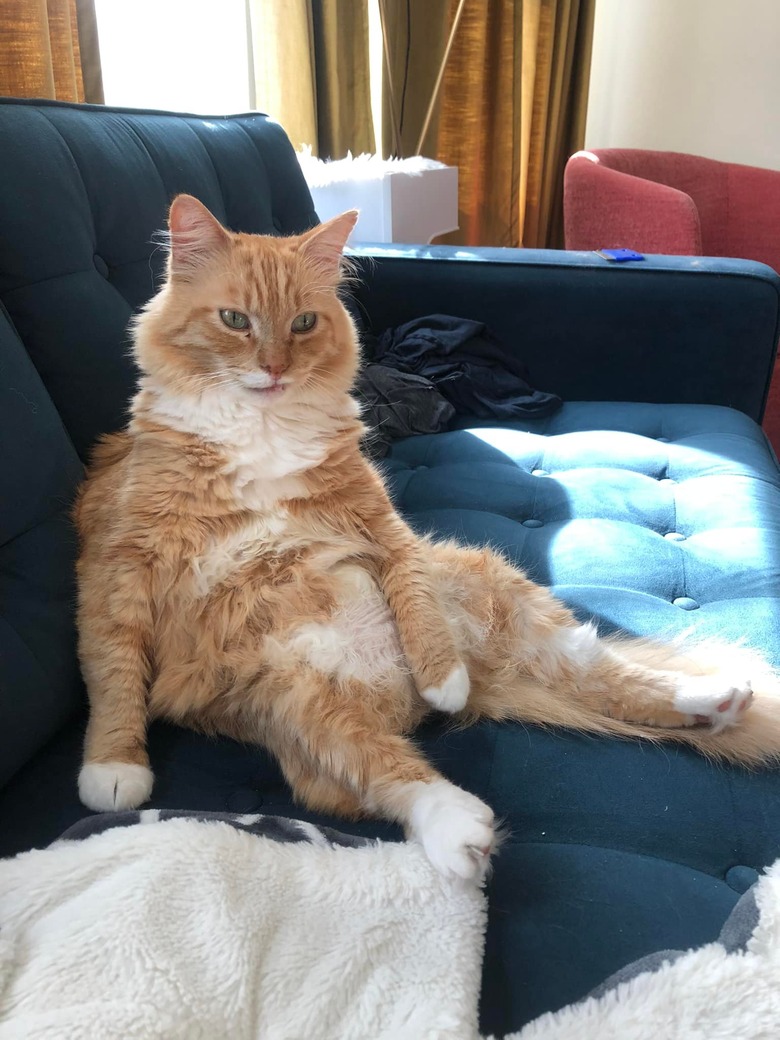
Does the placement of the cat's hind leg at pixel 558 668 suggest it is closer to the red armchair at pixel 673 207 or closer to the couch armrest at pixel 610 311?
the couch armrest at pixel 610 311

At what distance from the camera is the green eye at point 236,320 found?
48.5 inches

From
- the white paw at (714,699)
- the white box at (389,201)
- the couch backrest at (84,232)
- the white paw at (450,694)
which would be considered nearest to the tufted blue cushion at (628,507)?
the white paw at (714,699)

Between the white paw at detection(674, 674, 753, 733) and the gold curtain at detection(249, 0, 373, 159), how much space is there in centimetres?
249

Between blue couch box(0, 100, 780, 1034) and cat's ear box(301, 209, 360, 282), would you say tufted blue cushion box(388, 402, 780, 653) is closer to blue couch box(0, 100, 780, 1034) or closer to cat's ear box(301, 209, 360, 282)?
blue couch box(0, 100, 780, 1034)

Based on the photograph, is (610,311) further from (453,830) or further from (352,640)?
(453,830)

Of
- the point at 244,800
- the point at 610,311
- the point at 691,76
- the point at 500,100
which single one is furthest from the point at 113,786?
the point at 691,76

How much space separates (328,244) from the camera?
137 centimetres

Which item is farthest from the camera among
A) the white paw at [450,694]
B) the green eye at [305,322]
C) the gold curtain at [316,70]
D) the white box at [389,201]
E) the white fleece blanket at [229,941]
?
the gold curtain at [316,70]

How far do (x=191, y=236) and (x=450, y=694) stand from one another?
77 centimetres

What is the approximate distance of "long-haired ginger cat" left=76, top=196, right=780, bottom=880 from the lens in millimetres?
1018

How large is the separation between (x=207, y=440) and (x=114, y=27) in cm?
182

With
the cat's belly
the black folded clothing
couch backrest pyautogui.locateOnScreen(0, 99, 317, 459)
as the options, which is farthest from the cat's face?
the black folded clothing

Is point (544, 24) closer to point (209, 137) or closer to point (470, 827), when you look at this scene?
point (209, 137)

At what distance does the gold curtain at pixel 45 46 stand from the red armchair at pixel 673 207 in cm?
183
